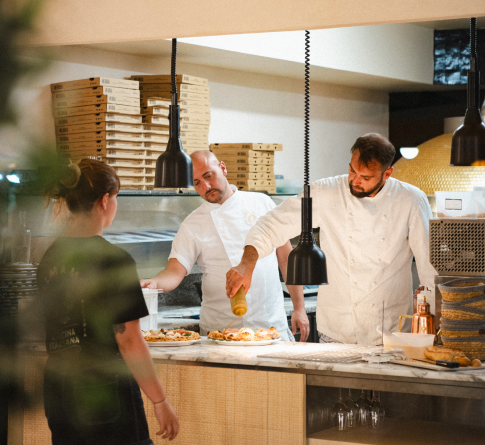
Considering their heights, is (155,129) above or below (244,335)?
above

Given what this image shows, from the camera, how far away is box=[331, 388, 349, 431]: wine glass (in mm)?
2615

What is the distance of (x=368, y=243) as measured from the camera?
138 inches

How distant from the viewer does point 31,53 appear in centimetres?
44

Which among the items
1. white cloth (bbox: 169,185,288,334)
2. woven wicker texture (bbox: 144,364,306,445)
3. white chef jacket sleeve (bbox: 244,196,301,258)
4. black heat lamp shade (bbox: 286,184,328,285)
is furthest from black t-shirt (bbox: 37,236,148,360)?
white cloth (bbox: 169,185,288,334)

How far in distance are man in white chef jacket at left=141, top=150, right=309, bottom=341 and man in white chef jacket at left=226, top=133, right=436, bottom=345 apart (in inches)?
16.9

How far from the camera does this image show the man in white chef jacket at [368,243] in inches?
135

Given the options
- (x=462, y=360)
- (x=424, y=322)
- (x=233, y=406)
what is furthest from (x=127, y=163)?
(x=462, y=360)

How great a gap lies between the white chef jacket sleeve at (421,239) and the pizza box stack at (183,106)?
1686 mm

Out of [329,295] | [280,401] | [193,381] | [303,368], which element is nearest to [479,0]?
[303,368]

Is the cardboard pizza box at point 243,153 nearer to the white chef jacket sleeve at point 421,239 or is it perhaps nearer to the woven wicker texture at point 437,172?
the woven wicker texture at point 437,172

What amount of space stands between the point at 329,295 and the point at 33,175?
3.25 meters

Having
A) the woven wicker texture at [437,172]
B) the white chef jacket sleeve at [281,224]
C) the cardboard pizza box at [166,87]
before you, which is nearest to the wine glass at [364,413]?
the white chef jacket sleeve at [281,224]

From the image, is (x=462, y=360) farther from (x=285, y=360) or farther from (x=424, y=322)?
(x=285, y=360)

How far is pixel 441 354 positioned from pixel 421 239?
1.04m
